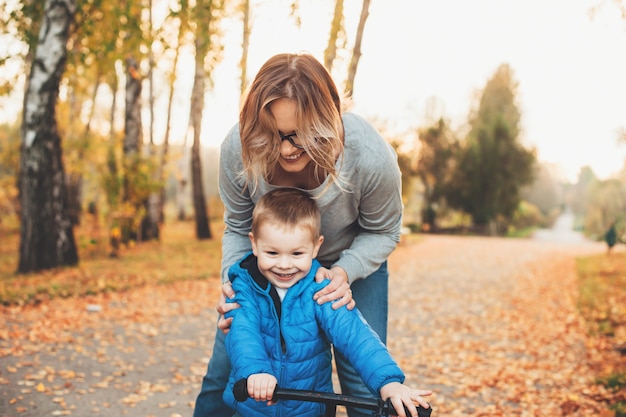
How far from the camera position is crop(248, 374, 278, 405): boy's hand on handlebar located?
1.96 m

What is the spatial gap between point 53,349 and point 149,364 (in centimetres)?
98

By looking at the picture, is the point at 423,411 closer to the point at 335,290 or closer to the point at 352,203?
the point at 335,290

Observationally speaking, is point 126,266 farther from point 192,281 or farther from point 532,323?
point 532,323

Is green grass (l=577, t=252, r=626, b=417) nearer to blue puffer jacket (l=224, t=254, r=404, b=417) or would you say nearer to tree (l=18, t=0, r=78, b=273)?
blue puffer jacket (l=224, t=254, r=404, b=417)

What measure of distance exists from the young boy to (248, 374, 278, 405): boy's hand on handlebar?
0.15 metres

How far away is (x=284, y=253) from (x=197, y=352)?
13.4 feet

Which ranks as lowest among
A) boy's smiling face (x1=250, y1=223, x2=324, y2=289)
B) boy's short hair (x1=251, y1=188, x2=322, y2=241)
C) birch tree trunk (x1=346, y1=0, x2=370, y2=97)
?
boy's smiling face (x1=250, y1=223, x2=324, y2=289)

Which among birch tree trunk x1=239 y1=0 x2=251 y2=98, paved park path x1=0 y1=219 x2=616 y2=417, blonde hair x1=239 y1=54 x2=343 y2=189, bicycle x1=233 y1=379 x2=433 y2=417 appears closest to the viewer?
bicycle x1=233 y1=379 x2=433 y2=417

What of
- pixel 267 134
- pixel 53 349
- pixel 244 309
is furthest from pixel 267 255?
pixel 53 349

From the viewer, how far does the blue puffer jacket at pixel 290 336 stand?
221cm

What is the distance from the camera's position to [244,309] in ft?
7.63

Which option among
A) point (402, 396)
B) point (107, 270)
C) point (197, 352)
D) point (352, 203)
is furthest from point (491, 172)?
point (402, 396)

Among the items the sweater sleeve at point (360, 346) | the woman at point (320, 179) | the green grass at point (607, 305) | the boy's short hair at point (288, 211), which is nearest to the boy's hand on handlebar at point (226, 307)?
the woman at point (320, 179)

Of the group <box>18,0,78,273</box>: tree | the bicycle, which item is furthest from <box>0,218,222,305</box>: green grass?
the bicycle
